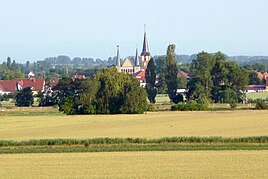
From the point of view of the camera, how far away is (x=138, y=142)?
4203 cm

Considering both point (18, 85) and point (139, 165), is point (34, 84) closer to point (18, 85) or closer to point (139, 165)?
point (18, 85)

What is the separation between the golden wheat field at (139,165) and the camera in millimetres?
27953

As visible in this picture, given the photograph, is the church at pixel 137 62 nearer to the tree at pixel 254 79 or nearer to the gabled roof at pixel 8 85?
the gabled roof at pixel 8 85

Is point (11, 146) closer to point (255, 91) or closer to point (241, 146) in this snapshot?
point (241, 146)

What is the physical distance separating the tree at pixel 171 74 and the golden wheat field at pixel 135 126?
3197 cm

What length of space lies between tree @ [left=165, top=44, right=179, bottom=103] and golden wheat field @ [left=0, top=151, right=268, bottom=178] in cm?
6184

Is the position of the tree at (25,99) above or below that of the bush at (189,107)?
above

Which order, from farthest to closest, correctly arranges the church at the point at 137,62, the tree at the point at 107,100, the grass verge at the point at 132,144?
the church at the point at 137,62 → the tree at the point at 107,100 → the grass verge at the point at 132,144

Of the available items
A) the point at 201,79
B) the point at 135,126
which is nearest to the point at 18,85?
the point at 201,79

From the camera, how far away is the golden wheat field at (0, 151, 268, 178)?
28.0m

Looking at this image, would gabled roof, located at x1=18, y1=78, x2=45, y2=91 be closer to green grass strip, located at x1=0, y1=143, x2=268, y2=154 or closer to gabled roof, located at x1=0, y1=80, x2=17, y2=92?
gabled roof, located at x1=0, y1=80, x2=17, y2=92

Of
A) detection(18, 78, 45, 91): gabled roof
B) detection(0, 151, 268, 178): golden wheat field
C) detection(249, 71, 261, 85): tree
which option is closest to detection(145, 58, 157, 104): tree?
detection(18, 78, 45, 91): gabled roof

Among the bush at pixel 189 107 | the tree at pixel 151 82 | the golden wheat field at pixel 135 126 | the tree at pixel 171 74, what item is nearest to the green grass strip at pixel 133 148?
the golden wheat field at pixel 135 126

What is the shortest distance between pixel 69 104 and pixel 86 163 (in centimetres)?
4163
